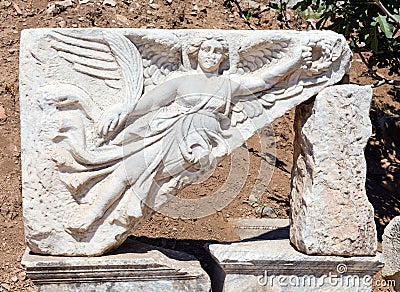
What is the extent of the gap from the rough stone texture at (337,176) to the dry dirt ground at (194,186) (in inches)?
55.7

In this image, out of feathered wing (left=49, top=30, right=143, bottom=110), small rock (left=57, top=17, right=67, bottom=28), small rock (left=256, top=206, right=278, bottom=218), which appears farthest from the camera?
small rock (left=57, top=17, right=67, bottom=28)

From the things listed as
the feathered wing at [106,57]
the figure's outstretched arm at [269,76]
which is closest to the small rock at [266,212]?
the figure's outstretched arm at [269,76]

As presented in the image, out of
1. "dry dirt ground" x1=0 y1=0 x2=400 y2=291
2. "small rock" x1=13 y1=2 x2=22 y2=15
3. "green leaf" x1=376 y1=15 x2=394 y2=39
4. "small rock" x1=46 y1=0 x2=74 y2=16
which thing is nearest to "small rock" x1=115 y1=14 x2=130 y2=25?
"dry dirt ground" x1=0 y1=0 x2=400 y2=291

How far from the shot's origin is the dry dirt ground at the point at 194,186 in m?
5.24

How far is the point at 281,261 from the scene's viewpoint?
388 centimetres

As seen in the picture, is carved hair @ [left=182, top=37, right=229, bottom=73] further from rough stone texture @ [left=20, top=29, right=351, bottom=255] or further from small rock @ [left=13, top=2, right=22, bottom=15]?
small rock @ [left=13, top=2, right=22, bottom=15]

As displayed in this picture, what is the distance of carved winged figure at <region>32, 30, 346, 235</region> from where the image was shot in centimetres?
363

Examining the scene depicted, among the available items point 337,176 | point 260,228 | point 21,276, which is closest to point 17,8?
point 21,276

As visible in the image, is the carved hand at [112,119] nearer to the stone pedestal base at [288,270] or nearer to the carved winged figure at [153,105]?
the carved winged figure at [153,105]

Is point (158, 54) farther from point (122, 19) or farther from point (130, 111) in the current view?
point (122, 19)

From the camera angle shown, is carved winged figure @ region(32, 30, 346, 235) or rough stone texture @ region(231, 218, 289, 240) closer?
carved winged figure @ region(32, 30, 346, 235)

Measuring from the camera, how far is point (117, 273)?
3744 millimetres

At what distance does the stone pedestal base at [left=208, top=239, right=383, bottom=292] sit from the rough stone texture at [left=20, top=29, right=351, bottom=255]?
19.8 inches

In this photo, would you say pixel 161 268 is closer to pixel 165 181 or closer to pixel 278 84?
pixel 165 181
